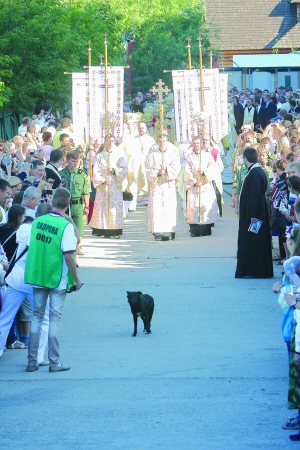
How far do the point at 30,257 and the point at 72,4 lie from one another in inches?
1226

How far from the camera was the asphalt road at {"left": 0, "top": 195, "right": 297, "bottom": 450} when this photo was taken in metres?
7.92

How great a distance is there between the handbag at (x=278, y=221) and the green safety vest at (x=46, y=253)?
5.62 metres

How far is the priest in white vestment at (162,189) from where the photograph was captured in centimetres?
1970

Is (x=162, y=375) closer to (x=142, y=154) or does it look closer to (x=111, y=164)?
(x=111, y=164)

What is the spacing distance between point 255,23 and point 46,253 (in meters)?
65.4

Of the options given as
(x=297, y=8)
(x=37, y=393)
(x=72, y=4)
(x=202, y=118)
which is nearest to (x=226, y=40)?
(x=297, y=8)

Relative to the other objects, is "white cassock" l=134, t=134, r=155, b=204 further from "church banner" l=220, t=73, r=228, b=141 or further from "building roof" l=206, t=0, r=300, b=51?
"building roof" l=206, t=0, r=300, b=51

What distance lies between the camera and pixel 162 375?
9703 mm

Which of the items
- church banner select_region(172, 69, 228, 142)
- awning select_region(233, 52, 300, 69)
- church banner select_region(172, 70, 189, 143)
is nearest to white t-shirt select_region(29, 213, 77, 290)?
church banner select_region(172, 69, 228, 142)

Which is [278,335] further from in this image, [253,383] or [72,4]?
[72,4]

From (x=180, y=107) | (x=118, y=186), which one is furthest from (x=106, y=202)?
(x=180, y=107)

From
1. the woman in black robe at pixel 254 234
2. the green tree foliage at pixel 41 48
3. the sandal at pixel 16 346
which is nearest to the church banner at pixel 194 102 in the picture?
the green tree foliage at pixel 41 48

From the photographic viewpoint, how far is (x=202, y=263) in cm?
1684

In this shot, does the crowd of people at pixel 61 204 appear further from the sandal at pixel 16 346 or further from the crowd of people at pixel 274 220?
the crowd of people at pixel 274 220
